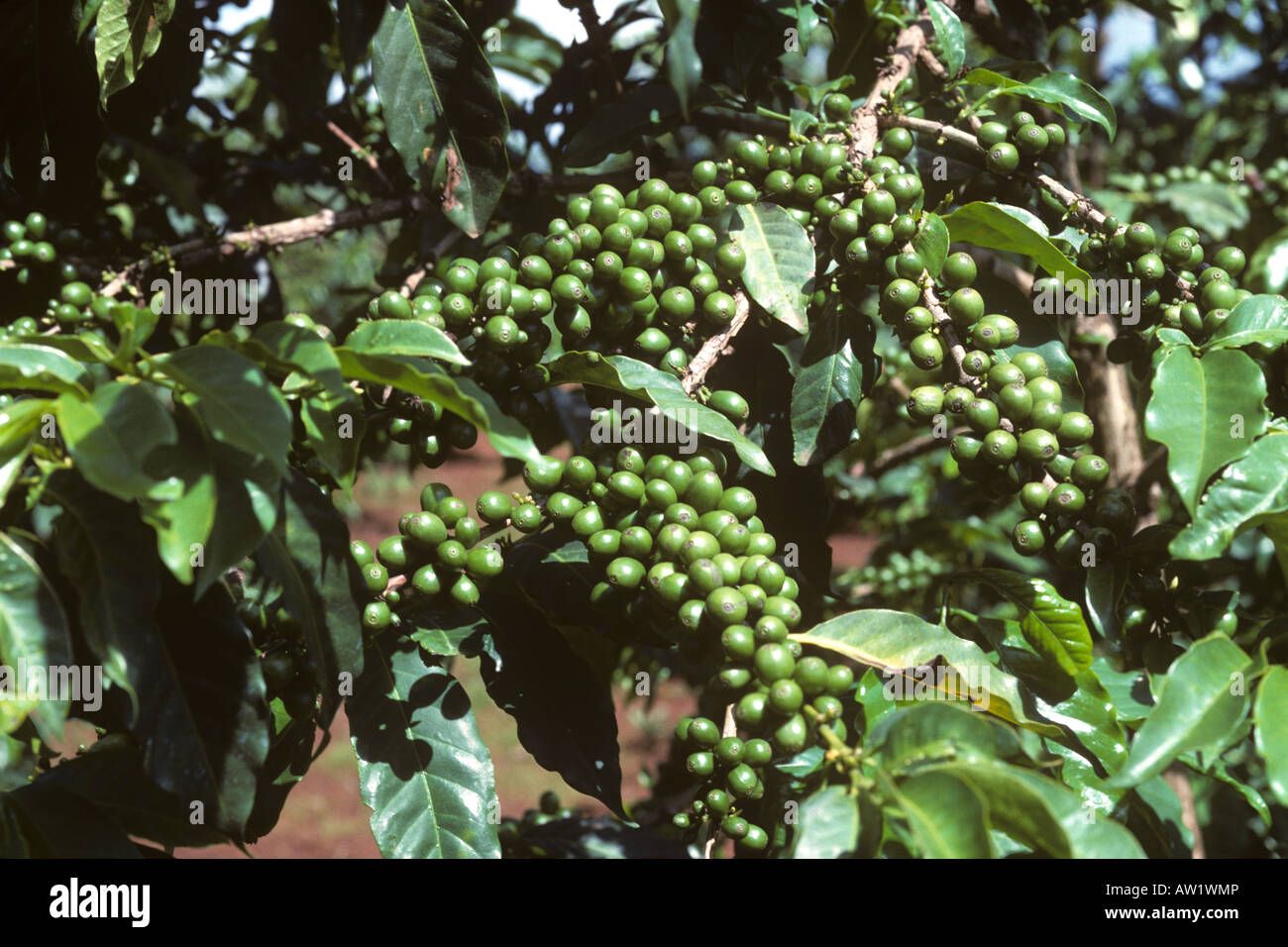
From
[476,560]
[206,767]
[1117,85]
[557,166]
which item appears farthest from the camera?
[1117,85]

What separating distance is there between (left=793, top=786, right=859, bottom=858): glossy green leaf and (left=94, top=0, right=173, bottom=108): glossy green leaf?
66.0 inches

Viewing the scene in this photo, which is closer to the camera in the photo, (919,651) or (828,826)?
(828,826)

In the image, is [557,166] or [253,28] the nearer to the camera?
[557,166]

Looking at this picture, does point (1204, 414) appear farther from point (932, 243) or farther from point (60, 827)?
point (60, 827)

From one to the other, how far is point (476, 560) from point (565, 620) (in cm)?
23

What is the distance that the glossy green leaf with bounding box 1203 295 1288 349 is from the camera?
143 cm

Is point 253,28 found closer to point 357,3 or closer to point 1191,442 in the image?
point 357,3

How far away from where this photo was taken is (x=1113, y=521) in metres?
1.48

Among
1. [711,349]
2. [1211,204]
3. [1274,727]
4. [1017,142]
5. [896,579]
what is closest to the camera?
[1274,727]

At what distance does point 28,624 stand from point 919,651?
1177mm

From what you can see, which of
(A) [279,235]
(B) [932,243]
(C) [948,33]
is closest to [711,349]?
(B) [932,243]

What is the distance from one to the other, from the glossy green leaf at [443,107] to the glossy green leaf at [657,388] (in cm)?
48

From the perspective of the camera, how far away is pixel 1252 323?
4.84 ft

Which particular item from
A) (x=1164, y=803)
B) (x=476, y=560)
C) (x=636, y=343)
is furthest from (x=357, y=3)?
(x=1164, y=803)
